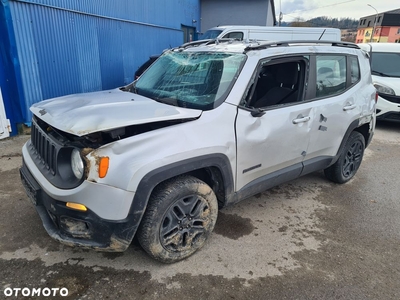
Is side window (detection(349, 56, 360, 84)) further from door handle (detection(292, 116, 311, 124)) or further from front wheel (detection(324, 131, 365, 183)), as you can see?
door handle (detection(292, 116, 311, 124))

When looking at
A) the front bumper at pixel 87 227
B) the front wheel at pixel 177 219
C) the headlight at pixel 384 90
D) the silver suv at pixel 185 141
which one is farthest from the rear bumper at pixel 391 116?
the front bumper at pixel 87 227

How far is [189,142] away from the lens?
240 cm

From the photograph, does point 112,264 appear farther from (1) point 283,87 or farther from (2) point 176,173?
(1) point 283,87

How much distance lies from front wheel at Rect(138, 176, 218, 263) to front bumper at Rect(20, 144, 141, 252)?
0.17m

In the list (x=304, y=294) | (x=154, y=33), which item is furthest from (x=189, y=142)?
(x=154, y=33)

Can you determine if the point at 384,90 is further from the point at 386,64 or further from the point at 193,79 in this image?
the point at 193,79

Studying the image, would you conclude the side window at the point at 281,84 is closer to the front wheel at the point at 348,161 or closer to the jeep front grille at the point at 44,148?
the front wheel at the point at 348,161

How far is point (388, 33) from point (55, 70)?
6706 centimetres

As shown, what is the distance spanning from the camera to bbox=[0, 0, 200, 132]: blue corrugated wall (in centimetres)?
592

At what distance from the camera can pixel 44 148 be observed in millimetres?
2533

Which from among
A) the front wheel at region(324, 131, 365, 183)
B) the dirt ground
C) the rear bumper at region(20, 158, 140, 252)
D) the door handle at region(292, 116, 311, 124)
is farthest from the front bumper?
the front wheel at region(324, 131, 365, 183)

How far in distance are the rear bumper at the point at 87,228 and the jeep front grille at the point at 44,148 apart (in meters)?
0.22

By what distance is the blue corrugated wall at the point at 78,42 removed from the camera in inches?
233

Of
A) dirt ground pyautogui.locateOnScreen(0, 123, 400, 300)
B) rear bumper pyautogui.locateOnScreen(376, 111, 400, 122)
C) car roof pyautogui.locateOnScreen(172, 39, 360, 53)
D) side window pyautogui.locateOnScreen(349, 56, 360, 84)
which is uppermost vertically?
car roof pyautogui.locateOnScreen(172, 39, 360, 53)
